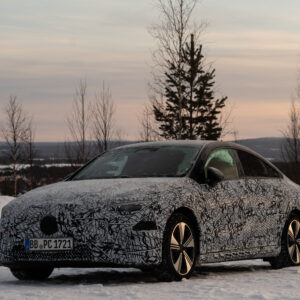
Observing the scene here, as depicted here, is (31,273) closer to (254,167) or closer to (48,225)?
(48,225)

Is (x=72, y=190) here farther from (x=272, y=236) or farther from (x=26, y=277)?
(x=272, y=236)

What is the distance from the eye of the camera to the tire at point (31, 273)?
8727mm

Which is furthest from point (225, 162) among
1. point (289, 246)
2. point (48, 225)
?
point (48, 225)

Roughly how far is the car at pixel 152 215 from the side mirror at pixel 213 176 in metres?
0.01

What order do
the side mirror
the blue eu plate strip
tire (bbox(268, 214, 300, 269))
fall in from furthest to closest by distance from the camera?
tire (bbox(268, 214, 300, 269))
the side mirror
the blue eu plate strip

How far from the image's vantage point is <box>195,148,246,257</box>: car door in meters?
8.71

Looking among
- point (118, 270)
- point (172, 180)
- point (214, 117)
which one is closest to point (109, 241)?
point (172, 180)

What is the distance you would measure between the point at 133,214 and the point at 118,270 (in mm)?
2228

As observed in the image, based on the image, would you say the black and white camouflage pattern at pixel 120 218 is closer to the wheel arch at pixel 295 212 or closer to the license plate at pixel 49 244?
the license plate at pixel 49 244

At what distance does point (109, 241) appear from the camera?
25.6 feet

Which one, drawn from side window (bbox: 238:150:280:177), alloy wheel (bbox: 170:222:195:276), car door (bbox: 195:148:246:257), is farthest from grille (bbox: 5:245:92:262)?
side window (bbox: 238:150:280:177)

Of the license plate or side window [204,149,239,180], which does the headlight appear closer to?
the license plate

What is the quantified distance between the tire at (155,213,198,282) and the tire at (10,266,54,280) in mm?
1410

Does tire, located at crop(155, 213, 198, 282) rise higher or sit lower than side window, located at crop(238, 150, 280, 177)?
lower
